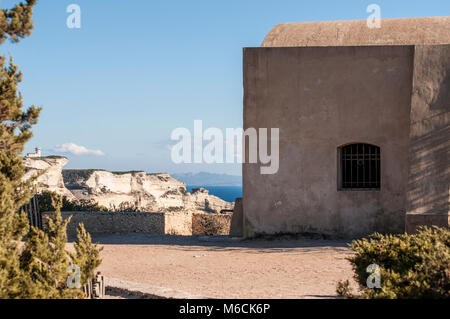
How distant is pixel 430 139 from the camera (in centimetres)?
1174

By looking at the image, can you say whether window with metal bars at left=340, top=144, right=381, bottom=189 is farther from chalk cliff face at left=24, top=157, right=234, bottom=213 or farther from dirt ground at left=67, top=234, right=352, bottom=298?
chalk cliff face at left=24, top=157, right=234, bottom=213

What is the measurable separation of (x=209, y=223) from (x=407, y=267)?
12289mm

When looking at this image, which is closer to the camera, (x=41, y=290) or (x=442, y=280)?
(x=442, y=280)

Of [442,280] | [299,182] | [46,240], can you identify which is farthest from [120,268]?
[442,280]

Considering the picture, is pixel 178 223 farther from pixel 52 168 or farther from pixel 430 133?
→ pixel 52 168

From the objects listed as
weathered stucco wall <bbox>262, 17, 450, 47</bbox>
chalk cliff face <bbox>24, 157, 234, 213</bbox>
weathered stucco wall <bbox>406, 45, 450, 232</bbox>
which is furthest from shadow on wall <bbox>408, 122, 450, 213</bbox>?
chalk cliff face <bbox>24, 157, 234, 213</bbox>

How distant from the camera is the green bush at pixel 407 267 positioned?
547 cm

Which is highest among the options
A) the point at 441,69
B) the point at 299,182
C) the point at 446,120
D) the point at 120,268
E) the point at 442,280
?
the point at 441,69

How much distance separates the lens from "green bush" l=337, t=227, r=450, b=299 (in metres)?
5.47

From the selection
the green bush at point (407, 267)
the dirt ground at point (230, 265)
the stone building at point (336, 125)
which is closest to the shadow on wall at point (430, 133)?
the stone building at point (336, 125)

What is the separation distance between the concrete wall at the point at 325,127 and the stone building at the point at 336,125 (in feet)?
Result: 0.08
